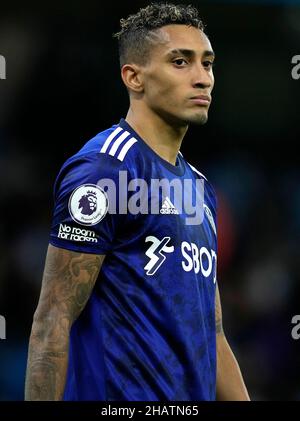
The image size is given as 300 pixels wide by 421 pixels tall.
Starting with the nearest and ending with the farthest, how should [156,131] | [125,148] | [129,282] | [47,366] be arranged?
[47,366] < [129,282] < [125,148] < [156,131]

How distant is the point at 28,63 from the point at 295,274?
3.67m

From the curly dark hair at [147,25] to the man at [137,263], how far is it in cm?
4

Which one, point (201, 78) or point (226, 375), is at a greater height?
point (201, 78)

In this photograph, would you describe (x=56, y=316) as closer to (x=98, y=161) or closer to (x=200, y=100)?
(x=98, y=161)

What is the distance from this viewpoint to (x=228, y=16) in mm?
10586

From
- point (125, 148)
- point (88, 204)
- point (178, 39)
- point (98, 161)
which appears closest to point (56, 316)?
point (88, 204)

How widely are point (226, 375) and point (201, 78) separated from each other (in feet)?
4.99

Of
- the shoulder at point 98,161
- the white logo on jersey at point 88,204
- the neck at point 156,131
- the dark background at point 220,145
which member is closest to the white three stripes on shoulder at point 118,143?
the shoulder at point 98,161

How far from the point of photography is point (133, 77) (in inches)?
177

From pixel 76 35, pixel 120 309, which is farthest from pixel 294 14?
pixel 120 309

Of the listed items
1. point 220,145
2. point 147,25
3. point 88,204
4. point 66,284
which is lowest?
point 66,284

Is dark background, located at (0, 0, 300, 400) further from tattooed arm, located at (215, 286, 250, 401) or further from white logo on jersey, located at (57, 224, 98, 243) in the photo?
white logo on jersey, located at (57, 224, 98, 243)

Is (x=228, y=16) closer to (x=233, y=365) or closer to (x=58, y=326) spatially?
(x=233, y=365)

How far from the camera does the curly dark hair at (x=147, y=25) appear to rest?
14.7 ft
